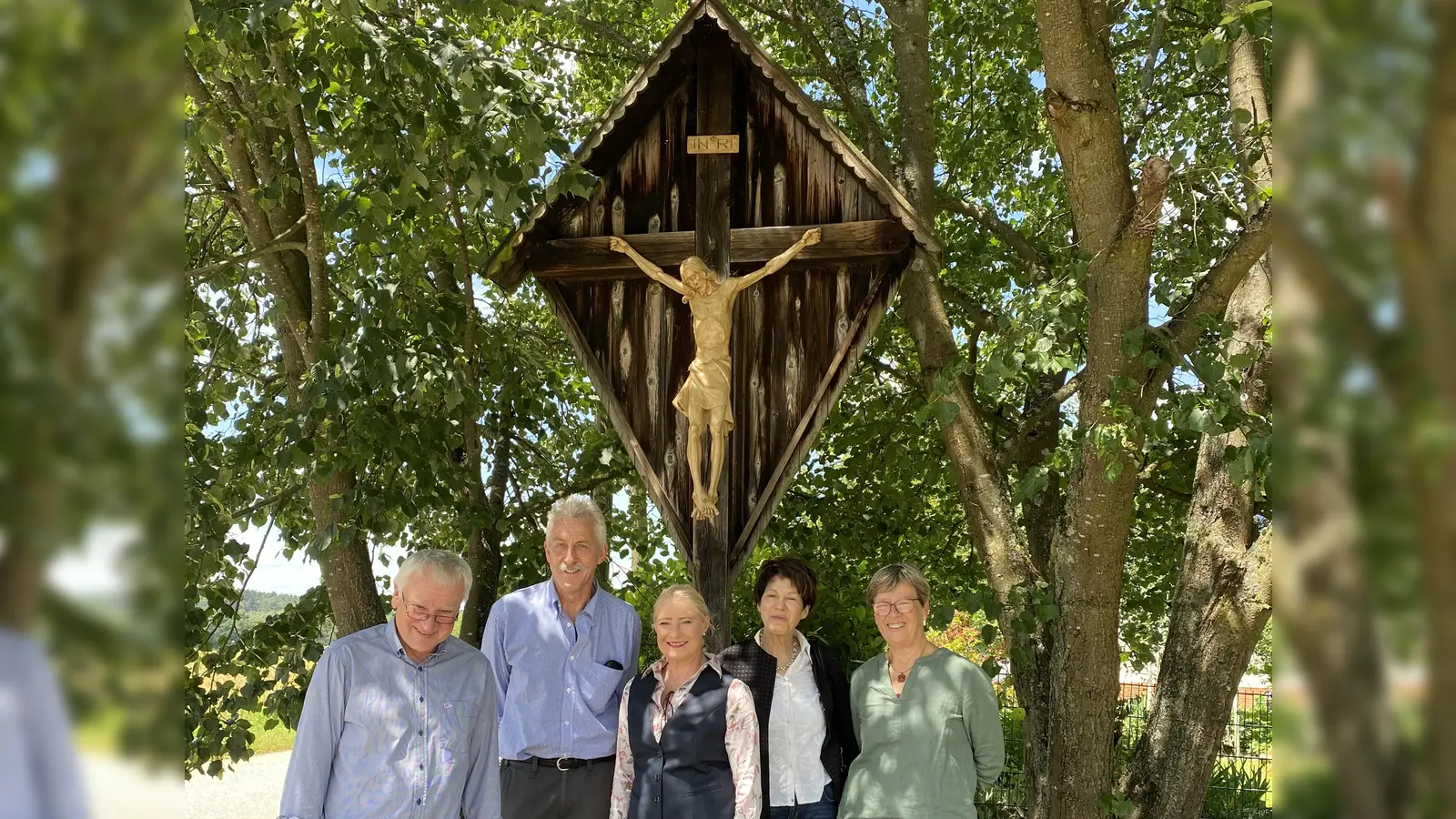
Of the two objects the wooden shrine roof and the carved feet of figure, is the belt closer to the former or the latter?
the carved feet of figure

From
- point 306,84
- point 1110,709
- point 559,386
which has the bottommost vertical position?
point 1110,709

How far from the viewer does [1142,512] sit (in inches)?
306

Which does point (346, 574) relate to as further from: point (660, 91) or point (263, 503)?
point (660, 91)

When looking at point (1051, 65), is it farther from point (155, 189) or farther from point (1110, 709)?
point (155, 189)

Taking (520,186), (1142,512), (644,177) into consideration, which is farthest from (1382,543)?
(1142,512)

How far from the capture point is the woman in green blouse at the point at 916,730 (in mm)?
3305

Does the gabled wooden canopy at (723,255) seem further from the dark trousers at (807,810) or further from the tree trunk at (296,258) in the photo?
the dark trousers at (807,810)

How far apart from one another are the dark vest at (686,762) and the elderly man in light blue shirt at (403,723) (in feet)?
1.30

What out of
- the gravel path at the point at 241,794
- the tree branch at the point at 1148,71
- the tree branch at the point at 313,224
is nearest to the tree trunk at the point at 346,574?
the tree branch at the point at 313,224

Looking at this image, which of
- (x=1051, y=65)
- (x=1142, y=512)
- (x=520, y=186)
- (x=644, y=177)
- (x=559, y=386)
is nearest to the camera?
(x=520, y=186)

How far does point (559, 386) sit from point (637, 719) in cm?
414

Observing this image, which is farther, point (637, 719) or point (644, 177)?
point (644, 177)

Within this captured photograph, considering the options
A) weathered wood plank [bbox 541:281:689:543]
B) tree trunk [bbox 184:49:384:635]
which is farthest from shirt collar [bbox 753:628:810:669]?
tree trunk [bbox 184:49:384:635]

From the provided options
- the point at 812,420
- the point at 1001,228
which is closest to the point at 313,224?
the point at 812,420
